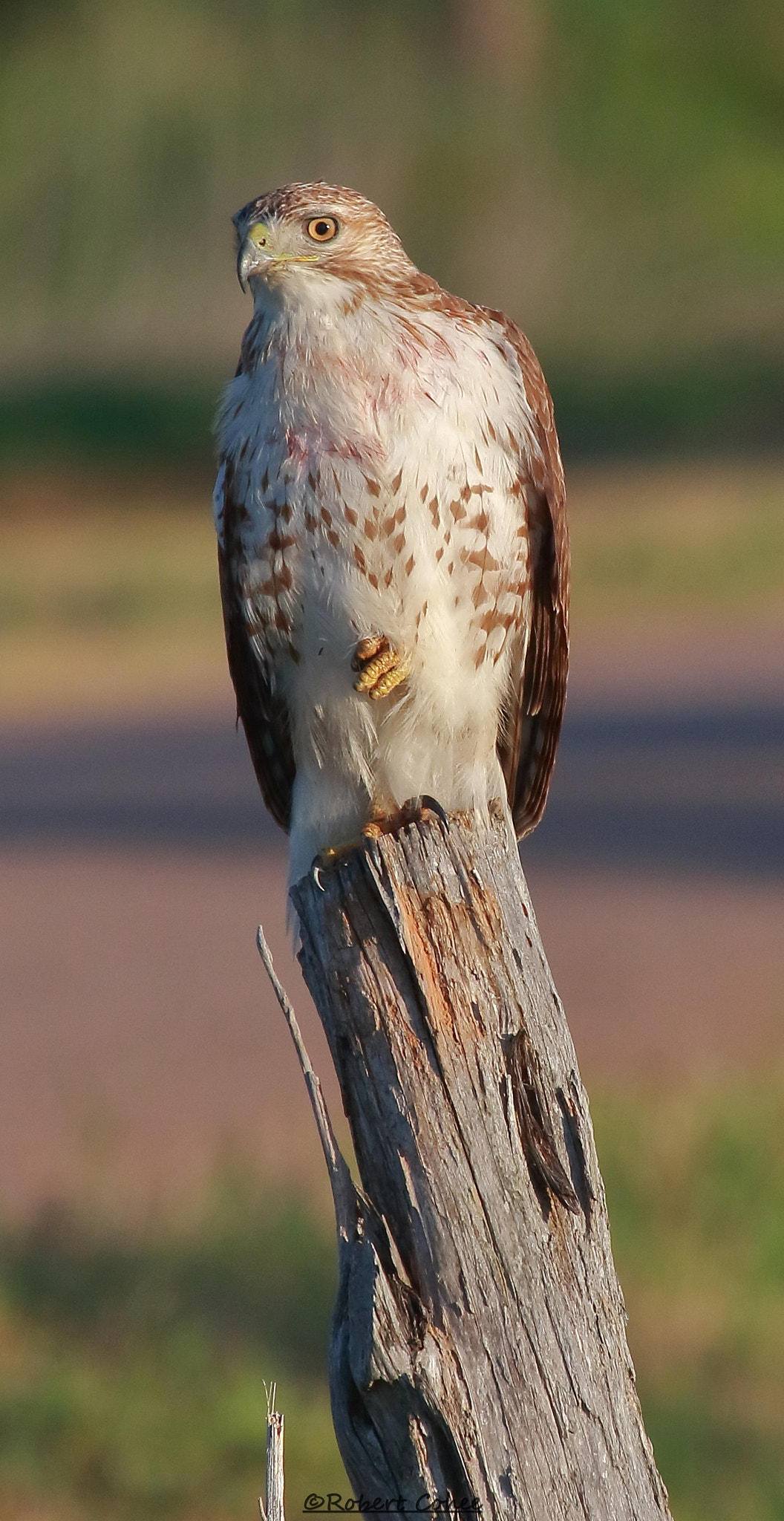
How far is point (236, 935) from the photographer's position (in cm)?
893

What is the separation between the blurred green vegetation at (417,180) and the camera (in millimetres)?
23969

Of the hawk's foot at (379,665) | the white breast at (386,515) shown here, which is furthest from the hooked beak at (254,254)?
the hawk's foot at (379,665)

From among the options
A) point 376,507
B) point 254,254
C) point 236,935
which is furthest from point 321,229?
point 236,935

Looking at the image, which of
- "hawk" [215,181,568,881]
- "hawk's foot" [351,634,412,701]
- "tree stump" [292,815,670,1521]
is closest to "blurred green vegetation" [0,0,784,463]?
"hawk" [215,181,568,881]

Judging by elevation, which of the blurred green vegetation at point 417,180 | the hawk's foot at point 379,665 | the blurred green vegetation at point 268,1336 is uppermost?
the blurred green vegetation at point 417,180

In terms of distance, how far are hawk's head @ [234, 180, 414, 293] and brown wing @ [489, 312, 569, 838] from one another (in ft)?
0.90

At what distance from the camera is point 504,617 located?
11.6 ft

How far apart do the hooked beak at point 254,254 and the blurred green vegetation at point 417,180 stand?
64.3 ft

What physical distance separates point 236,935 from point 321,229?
230 inches

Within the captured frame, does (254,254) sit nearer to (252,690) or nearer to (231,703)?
(252,690)

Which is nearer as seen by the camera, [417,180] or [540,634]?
[540,634]

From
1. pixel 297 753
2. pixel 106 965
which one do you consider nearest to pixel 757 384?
pixel 106 965

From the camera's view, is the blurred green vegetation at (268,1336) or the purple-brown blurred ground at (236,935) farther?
the purple-brown blurred ground at (236,935)

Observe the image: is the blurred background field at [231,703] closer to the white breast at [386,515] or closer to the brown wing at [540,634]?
the brown wing at [540,634]
